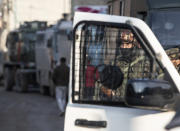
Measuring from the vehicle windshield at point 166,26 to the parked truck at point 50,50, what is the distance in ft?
43.5

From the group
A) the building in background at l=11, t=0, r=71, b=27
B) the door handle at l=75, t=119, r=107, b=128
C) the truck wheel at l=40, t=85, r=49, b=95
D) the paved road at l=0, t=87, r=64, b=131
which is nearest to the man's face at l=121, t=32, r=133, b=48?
the door handle at l=75, t=119, r=107, b=128

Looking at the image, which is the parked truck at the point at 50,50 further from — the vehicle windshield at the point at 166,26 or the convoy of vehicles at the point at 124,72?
the convoy of vehicles at the point at 124,72

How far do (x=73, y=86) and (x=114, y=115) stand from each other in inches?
14.4

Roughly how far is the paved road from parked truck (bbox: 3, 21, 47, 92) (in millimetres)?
4161

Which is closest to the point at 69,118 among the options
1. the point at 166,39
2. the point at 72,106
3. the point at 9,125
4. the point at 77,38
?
the point at 72,106

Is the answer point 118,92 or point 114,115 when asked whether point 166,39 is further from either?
point 114,115

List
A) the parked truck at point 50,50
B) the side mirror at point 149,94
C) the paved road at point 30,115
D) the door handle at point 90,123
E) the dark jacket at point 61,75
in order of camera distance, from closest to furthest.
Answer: the side mirror at point 149,94
the door handle at point 90,123
the paved road at point 30,115
the dark jacket at point 61,75
the parked truck at point 50,50

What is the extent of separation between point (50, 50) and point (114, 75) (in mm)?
16071

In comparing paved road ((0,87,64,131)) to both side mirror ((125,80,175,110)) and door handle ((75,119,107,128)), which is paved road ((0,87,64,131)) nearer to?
door handle ((75,119,107,128))

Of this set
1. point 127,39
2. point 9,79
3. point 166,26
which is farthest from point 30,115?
point 127,39

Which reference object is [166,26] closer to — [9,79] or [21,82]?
[21,82]

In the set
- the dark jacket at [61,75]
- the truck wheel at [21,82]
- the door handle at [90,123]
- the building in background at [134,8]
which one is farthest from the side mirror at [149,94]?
the truck wheel at [21,82]

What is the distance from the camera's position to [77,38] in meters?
3.24

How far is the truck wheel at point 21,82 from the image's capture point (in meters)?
21.9
